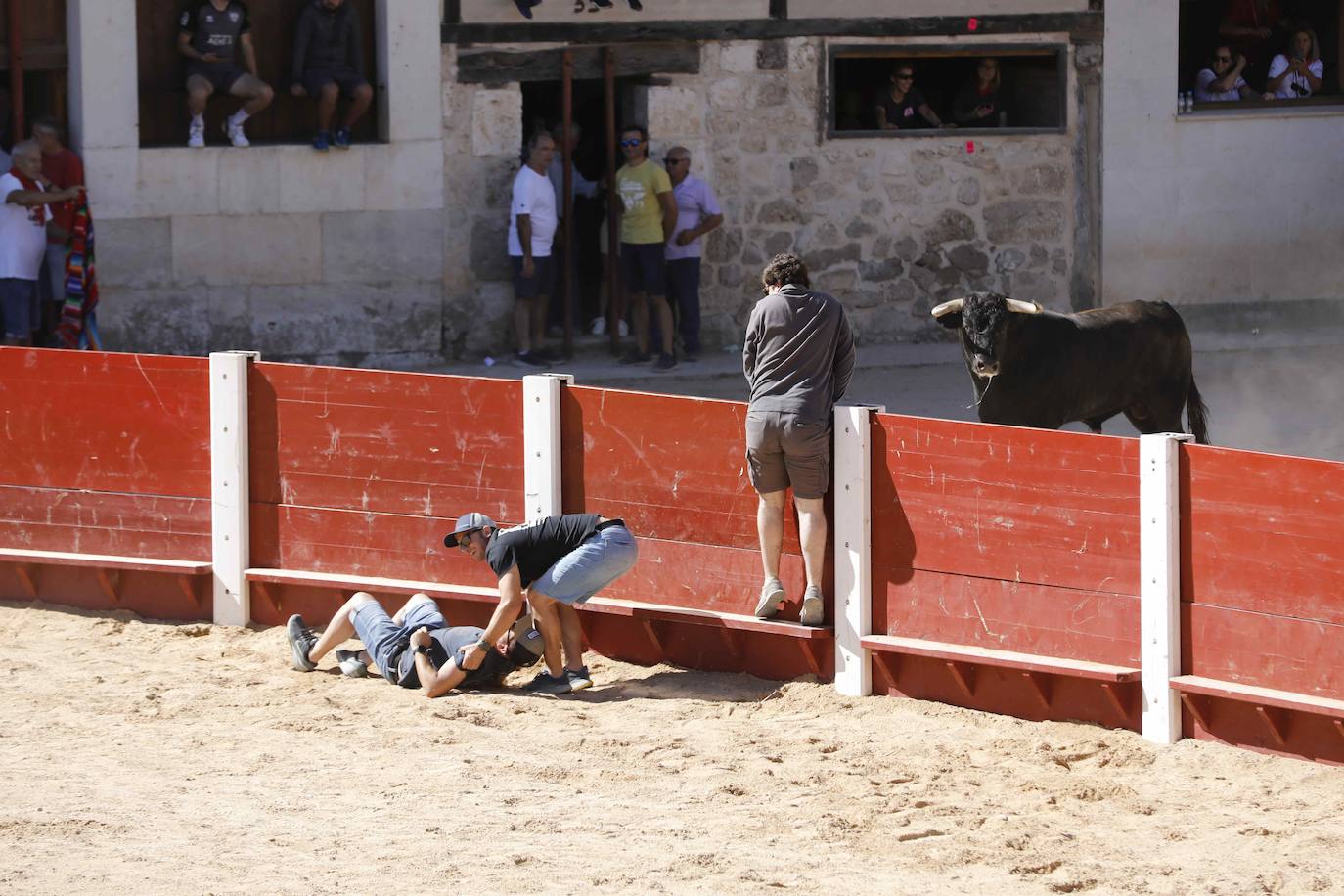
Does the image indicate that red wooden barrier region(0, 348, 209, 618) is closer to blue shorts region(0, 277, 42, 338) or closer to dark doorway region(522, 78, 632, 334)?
blue shorts region(0, 277, 42, 338)

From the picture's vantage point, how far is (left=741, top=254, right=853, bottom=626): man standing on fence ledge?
754cm

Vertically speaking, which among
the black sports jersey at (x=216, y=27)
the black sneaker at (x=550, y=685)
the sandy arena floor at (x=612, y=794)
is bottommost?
the sandy arena floor at (x=612, y=794)

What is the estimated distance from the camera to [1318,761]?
6.54 meters

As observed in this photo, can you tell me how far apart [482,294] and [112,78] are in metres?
3.02

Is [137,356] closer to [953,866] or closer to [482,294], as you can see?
[953,866]

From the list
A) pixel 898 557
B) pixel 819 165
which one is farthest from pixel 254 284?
pixel 898 557

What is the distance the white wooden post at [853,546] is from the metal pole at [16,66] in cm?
818

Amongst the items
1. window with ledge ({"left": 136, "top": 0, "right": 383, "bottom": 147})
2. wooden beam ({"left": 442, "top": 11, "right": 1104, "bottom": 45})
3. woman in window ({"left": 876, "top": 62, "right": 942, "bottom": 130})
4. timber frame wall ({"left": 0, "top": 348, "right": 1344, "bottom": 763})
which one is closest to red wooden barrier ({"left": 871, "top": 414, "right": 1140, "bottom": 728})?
timber frame wall ({"left": 0, "top": 348, "right": 1344, "bottom": 763})

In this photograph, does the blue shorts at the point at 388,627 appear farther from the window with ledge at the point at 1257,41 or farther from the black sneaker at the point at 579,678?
the window with ledge at the point at 1257,41

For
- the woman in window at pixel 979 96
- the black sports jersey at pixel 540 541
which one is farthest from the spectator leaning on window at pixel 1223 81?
the black sports jersey at pixel 540 541

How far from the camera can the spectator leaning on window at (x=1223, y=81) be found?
616 inches

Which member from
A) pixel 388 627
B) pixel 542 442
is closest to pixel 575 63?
pixel 542 442

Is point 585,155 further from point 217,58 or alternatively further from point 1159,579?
point 1159,579

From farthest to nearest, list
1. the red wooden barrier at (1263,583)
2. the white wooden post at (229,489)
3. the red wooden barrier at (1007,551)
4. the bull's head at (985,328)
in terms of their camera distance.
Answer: the bull's head at (985,328) → the white wooden post at (229,489) → the red wooden barrier at (1007,551) → the red wooden barrier at (1263,583)
